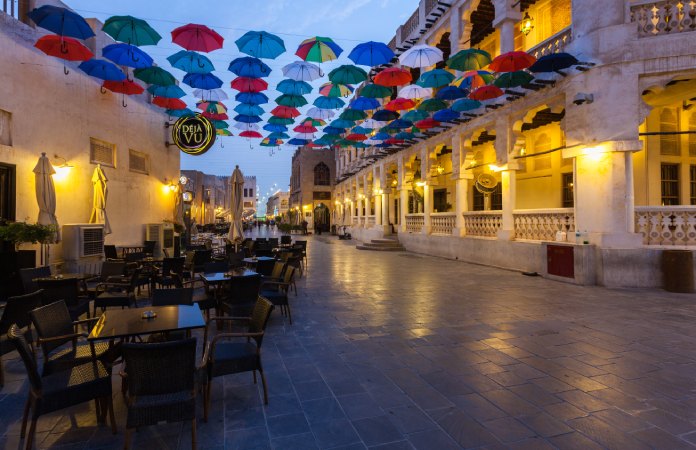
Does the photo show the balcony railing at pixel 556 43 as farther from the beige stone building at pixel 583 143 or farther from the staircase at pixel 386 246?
the staircase at pixel 386 246

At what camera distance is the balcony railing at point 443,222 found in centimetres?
1716

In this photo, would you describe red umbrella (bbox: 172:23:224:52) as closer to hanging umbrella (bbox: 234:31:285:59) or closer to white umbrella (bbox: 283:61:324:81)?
hanging umbrella (bbox: 234:31:285:59)

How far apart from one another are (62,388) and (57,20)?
9.44 metres

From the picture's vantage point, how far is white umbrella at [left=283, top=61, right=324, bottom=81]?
1379cm

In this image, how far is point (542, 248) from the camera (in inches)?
449

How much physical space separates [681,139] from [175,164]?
19848 mm

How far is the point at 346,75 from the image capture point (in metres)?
12.6

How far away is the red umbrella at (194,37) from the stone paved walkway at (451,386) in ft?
27.4

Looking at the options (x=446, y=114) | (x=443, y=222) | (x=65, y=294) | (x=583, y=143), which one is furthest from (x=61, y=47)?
(x=443, y=222)

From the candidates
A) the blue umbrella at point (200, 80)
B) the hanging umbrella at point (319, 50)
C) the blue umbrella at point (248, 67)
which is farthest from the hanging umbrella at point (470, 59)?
the blue umbrella at point (200, 80)

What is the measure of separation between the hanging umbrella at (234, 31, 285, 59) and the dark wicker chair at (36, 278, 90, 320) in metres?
8.33

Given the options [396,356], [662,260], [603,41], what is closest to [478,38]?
[603,41]

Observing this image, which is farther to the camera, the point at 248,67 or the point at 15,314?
the point at 248,67

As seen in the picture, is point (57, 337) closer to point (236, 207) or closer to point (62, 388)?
point (62, 388)
